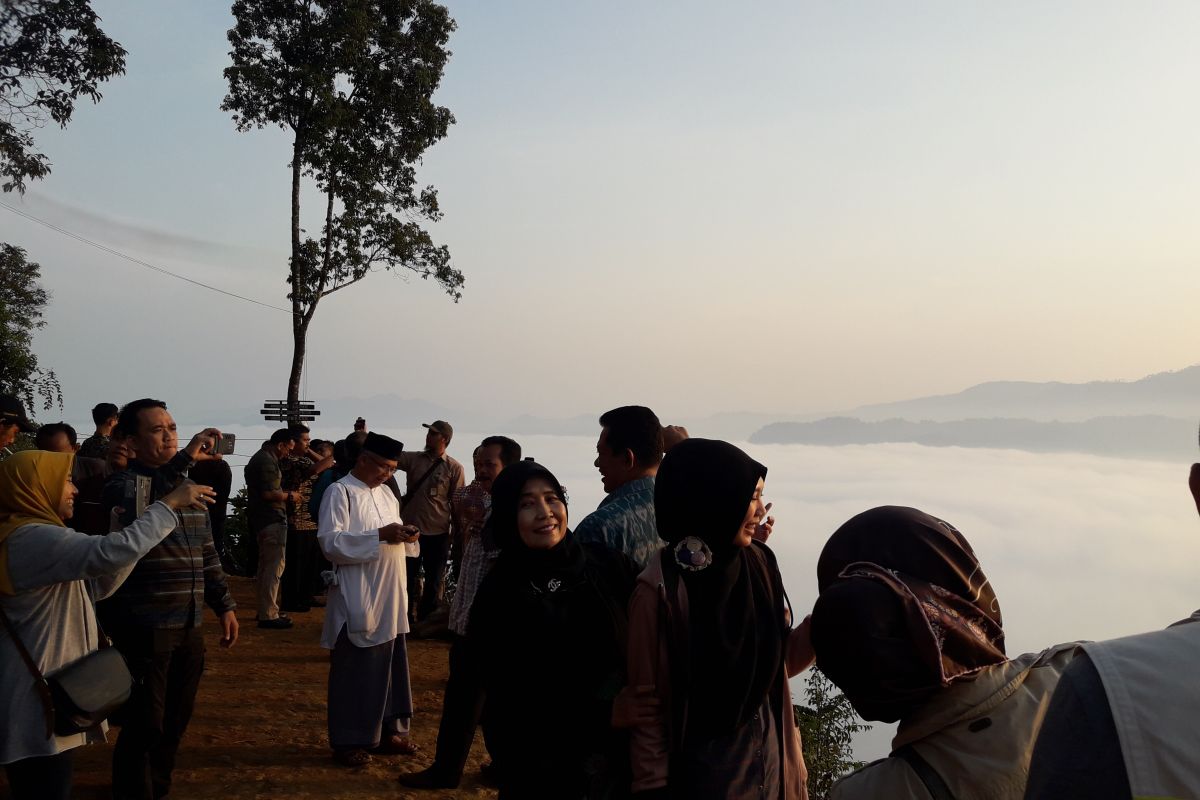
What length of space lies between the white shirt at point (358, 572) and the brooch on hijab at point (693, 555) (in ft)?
9.34

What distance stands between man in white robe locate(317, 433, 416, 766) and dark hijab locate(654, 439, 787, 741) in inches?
102

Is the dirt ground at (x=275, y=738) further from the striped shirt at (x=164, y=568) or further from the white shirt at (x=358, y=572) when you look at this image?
the striped shirt at (x=164, y=568)

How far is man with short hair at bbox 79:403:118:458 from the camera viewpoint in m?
7.66

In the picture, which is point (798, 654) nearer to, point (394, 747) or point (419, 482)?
point (394, 747)

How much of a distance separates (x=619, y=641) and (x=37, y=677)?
83.7 inches

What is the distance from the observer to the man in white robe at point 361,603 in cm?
502

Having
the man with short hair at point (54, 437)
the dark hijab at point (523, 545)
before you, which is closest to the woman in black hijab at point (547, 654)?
the dark hijab at point (523, 545)

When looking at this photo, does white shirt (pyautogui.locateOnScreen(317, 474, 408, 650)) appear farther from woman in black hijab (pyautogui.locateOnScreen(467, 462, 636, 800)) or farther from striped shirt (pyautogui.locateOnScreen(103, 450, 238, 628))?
woman in black hijab (pyautogui.locateOnScreen(467, 462, 636, 800))

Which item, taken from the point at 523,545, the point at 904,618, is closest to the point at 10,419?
the point at 523,545

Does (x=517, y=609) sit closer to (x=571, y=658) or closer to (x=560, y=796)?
(x=571, y=658)

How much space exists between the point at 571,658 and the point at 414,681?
4.60m

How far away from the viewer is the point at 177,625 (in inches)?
168

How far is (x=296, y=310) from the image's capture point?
17.9 metres

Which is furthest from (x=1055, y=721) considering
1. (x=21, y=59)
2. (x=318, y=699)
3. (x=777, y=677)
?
(x=21, y=59)
